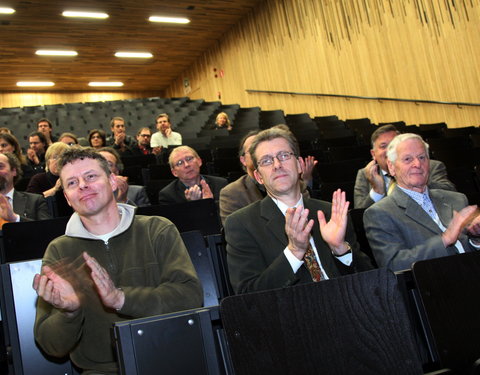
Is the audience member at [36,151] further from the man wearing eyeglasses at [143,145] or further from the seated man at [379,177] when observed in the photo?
the seated man at [379,177]

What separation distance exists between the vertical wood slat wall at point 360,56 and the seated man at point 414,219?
4.57 meters

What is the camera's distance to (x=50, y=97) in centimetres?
1294

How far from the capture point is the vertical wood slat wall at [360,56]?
20.7 feet

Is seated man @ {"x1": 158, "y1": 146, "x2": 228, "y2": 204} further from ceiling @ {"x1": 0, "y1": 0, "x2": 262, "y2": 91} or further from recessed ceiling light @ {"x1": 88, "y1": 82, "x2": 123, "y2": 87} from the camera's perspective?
recessed ceiling light @ {"x1": 88, "y1": 82, "x2": 123, "y2": 87}

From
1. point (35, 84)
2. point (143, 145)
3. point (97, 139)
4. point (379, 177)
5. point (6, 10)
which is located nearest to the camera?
point (379, 177)

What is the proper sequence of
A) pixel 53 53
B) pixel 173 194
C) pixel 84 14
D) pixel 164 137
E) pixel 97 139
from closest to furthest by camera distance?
pixel 173 194
pixel 97 139
pixel 164 137
pixel 84 14
pixel 53 53

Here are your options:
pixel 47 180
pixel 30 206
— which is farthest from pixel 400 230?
pixel 47 180

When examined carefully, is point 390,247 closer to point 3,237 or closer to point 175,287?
point 175,287

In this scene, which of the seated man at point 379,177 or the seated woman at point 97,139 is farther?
the seated woman at point 97,139

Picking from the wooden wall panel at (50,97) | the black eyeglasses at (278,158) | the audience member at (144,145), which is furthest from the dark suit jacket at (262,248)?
the wooden wall panel at (50,97)

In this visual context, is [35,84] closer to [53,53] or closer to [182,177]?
[53,53]

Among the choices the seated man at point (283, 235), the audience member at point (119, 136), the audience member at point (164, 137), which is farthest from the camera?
the audience member at point (164, 137)

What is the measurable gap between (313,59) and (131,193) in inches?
252

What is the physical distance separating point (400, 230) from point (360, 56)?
21.1 feet
